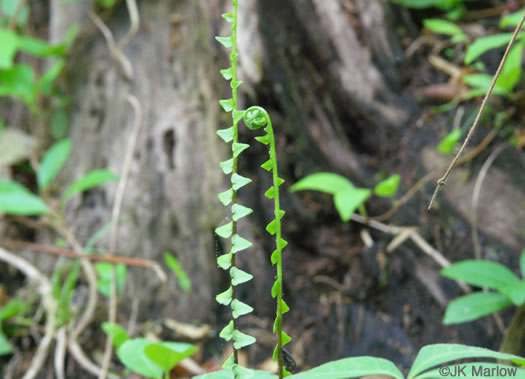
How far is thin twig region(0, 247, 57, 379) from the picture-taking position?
1.58 meters

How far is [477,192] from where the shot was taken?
5.31ft

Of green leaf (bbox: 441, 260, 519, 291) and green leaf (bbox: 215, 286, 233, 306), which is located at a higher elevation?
green leaf (bbox: 215, 286, 233, 306)

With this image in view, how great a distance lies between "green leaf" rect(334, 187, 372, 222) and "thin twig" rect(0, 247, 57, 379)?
1.07m

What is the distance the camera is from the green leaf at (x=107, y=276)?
5.80 feet

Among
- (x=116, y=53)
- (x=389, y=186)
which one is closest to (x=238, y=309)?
(x=389, y=186)

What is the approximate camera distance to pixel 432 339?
1.45m

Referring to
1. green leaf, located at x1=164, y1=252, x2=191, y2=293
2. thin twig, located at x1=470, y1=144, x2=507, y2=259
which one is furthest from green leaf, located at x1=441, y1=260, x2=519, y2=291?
green leaf, located at x1=164, y1=252, x2=191, y2=293

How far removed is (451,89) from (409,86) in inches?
6.4

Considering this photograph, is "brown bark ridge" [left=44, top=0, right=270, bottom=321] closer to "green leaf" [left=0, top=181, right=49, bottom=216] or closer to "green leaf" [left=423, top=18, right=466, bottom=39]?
"green leaf" [left=0, top=181, right=49, bottom=216]

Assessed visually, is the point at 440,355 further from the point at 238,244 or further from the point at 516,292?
the point at 516,292

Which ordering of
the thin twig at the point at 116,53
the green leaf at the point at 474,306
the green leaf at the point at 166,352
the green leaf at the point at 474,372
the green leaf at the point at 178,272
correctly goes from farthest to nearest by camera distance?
the thin twig at the point at 116,53 < the green leaf at the point at 178,272 < the green leaf at the point at 474,306 < the green leaf at the point at 166,352 < the green leaf at the point at 474,372

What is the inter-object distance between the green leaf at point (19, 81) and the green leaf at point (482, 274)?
79.0 inches

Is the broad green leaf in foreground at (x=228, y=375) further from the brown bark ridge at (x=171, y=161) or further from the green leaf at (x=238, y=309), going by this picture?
the brown bark ridge at (x=171, y=161)

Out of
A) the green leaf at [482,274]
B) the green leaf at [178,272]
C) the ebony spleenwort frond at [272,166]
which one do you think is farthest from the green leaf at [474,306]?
the green leaf at [178,272]
